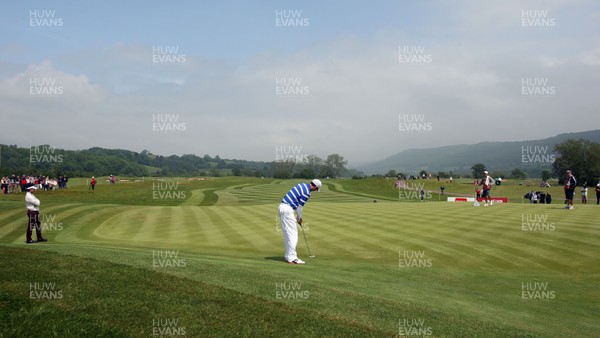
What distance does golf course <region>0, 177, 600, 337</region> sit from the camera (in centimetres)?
704

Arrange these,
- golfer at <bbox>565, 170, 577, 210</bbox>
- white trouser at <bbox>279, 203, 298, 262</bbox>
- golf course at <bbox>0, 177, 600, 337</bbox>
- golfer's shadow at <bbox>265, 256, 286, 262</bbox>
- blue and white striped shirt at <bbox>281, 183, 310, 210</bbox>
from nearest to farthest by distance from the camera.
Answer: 1. golf course at <bbox>0, 177, 600, 337</bbox>
2. white trouser at <bbox>279, 203, 298, 262</bbox>
3. blue and white striped shirt at <bbox>281, 183, 310, 210</bbox>
4. golfer's shadow at <bbox>265, 256, 286, 262</bbox>
5. golfer at <bbox>565, 170, 577, 210</bbox>

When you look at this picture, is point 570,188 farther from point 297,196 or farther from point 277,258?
point 277,258

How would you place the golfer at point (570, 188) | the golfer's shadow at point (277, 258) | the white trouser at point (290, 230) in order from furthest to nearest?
the golfer at point (570, 188) → the golfer's shadow at point (277, 258) → the white trouser at point (290, 230)

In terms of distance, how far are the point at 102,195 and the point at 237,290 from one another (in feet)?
196

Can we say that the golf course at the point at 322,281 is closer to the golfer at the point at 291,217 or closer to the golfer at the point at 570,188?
the golfer at the point at 291,217

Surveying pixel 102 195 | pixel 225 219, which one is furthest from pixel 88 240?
pixel 102 195

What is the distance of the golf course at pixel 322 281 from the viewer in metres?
7.04

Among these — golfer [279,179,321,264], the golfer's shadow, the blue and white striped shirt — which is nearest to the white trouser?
golfer [279,179,321,264]

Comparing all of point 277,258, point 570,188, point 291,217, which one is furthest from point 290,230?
point 570,188

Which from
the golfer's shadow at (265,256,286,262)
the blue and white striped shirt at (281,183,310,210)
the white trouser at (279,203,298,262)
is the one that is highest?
the blue and white striped shirt at (281,183,310,210)

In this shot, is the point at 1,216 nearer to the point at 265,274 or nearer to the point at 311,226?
the point at 311,226

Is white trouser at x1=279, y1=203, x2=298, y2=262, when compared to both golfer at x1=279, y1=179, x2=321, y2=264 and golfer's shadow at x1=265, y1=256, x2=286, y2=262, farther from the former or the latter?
golfer's shadow at x1=265, y1=256, x2=286, y2=262

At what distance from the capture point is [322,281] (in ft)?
37.3

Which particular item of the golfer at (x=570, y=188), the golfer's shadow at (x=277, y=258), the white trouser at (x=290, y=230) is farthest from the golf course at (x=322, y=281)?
the golfer at (x=570, y=188)
